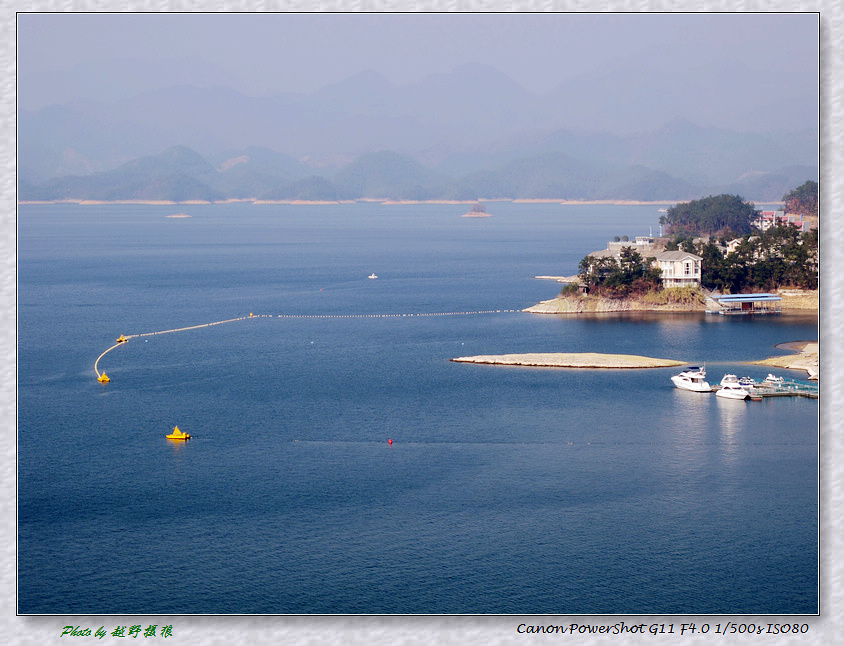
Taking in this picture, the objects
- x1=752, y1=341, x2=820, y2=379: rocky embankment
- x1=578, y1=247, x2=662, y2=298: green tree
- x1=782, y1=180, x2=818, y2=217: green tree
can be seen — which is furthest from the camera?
x1=782, y1=180, x2=818, y2=217: green tree

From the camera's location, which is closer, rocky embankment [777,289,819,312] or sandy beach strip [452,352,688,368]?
sandy beach strip [452,352,688,368]

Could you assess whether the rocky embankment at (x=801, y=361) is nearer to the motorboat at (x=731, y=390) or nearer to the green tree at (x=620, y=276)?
the motorboat at (x=731, y=390)

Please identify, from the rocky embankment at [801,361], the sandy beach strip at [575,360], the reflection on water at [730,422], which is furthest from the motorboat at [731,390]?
the sandy beach strip at [575,360]

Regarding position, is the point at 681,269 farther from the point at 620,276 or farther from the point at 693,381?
the point at 693,381

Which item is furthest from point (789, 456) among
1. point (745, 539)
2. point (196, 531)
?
point (196, 531)

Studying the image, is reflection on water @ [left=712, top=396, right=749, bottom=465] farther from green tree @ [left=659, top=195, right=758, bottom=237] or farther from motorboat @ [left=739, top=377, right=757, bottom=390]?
green tree @ [left=659, top=195, right=758, bottom=237]

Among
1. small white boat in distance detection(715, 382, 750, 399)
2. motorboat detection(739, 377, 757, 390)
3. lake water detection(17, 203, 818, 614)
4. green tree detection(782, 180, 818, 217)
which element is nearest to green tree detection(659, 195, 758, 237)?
green tree detection(782, 180, 818, 217)

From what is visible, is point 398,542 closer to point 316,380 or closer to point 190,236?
point 316,380
